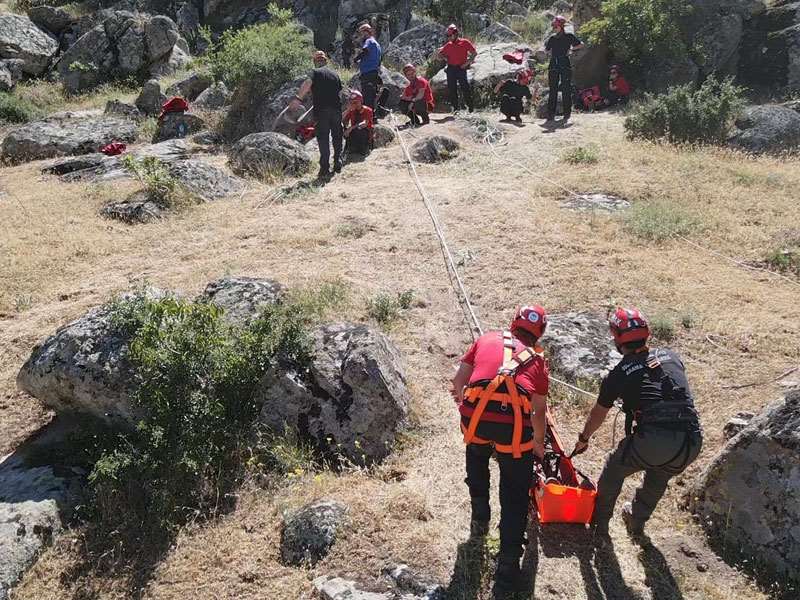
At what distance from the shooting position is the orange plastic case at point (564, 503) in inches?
165

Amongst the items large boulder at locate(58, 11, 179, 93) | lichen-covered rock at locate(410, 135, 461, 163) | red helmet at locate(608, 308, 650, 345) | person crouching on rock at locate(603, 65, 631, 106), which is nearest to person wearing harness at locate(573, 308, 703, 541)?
red helmet at locate(608, 308, 650, 345)

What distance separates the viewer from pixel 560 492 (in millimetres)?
4195

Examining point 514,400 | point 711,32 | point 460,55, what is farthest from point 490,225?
point 711,32

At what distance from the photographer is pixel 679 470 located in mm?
3938

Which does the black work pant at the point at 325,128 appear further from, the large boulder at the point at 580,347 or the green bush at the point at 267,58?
the large boulder at the point at 580,347

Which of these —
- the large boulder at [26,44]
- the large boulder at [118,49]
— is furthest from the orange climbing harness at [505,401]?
the large boulder at [26,44]

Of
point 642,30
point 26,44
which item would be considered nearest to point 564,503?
point 642,30

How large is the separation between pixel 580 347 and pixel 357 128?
7741mm

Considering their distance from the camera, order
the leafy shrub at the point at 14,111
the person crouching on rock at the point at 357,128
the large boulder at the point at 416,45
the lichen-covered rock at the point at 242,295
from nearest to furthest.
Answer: the lichen-covered rock at the point at 242,295 < the person crouching on rock at the point at 357,128 < the leafy shrub at the point at 14,111 < the large boulder at the point at 416,45

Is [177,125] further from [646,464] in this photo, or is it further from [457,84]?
[646,464]

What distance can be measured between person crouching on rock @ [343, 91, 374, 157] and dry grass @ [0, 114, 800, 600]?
1.64ft

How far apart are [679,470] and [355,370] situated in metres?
2.43

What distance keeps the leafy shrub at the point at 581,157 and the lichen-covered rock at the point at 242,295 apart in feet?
20.1

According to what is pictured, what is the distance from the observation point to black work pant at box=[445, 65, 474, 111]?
1494 centimetres
